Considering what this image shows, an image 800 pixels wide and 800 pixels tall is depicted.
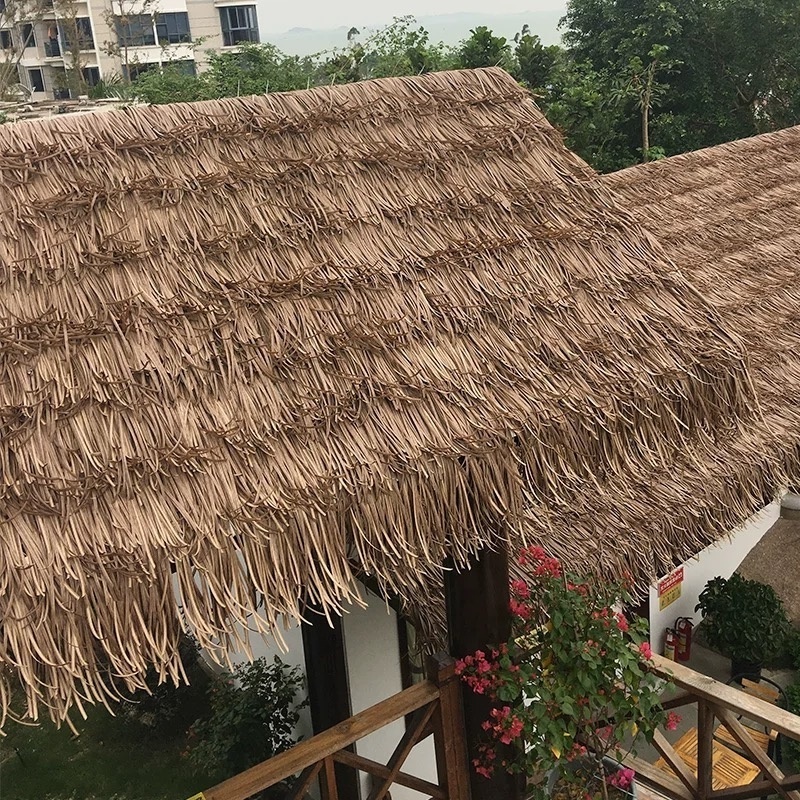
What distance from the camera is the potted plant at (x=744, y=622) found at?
6234 millimetres

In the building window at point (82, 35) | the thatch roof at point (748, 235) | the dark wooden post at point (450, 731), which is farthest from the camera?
the building window at point (82, 35)

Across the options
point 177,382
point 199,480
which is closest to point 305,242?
point 177,382

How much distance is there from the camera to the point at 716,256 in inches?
219

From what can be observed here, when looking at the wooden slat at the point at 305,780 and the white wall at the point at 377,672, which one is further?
the white wall at the point at 377,672

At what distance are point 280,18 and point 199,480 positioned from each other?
37879mm

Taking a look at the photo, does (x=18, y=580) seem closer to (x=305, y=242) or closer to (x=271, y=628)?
(x=271, y=628)

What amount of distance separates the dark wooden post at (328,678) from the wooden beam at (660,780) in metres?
1.76

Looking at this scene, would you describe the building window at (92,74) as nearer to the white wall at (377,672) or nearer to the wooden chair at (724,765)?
the white wall at (377,672)

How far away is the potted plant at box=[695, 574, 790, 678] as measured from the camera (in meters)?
6.23

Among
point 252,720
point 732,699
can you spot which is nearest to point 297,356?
point 732,699

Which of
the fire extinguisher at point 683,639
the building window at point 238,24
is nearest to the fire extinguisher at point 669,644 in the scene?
the fire extinguisher at point 683,639

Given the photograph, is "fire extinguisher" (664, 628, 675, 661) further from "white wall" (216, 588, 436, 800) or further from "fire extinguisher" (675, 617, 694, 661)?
"white wall" (216, 588, 436, 800)

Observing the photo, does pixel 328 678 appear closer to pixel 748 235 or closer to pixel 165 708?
pixel 165 708

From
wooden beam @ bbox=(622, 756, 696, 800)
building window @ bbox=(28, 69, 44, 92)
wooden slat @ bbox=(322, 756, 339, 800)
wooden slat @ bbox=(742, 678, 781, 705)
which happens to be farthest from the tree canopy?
building window @ bbox=(28, 69, 44, 92)
